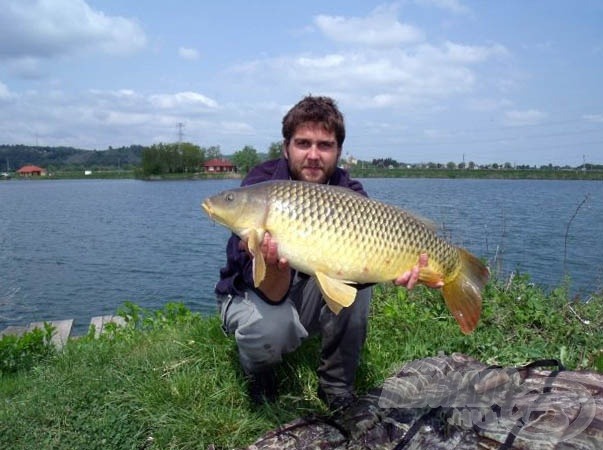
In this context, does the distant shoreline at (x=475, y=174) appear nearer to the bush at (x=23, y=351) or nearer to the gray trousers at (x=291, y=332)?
the bush at (x=23, y=351)

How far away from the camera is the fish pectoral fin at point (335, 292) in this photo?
2.05 m

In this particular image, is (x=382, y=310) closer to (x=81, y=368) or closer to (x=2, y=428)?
(x=81, y=368)

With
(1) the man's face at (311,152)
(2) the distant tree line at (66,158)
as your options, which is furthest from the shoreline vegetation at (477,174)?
(2) the distant tree line at (66,158)

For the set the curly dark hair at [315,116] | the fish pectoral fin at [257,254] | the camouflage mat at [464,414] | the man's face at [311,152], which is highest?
the curly dark hair at [315,116]

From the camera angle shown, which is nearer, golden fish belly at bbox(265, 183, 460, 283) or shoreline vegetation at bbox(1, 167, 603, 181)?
golden fish belly at bbox(265, 183, 460, 283)

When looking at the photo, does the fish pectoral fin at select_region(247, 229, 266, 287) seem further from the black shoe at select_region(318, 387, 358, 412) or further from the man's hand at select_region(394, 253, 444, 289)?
the black shoe at select_region(318, 387, 358, 412)

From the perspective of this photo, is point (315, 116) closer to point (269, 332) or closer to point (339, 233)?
point (339, 233)

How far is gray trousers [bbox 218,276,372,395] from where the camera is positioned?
243 centimetres

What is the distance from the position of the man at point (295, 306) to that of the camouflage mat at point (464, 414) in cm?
29

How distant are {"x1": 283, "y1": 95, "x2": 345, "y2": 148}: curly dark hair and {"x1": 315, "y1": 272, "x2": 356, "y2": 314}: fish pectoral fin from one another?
87 centimetres

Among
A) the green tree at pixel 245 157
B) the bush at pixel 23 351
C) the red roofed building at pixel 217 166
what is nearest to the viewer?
the bush at pixel 23 351

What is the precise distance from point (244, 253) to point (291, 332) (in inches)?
16.9

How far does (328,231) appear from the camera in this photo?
6.68 ft

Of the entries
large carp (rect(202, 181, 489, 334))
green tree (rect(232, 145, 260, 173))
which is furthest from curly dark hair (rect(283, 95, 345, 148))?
green tree (rect(232, 145, 260, 173))
